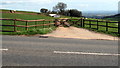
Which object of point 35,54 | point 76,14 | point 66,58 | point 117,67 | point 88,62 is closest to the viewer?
point 117,67

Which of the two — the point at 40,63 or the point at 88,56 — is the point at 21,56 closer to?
the point at 40,63

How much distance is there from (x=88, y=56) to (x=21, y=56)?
8.98 feet

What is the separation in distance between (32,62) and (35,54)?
1171mm

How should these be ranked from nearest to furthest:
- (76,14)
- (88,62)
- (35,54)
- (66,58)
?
(88,62)
(66,58)
(35,54)
(76,14)

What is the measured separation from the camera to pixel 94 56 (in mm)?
7480

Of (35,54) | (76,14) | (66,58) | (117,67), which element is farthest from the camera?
(76,14)

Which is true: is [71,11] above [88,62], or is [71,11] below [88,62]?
above

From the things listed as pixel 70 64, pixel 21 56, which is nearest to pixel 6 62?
pixel 21 56

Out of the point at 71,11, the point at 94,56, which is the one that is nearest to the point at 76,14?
the point at 71,11

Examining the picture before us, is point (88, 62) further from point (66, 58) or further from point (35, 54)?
point (35, 54)

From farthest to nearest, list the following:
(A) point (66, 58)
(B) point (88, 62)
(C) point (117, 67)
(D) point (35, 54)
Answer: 1. (D) point (35, 54)
2. (A) point (66, 58)
3. (B) point (88, 62)
4. (C) point (117, 67)

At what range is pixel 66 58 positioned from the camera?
6.96 m

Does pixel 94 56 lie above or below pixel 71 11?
below

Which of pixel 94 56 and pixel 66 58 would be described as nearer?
pixel 66 58
